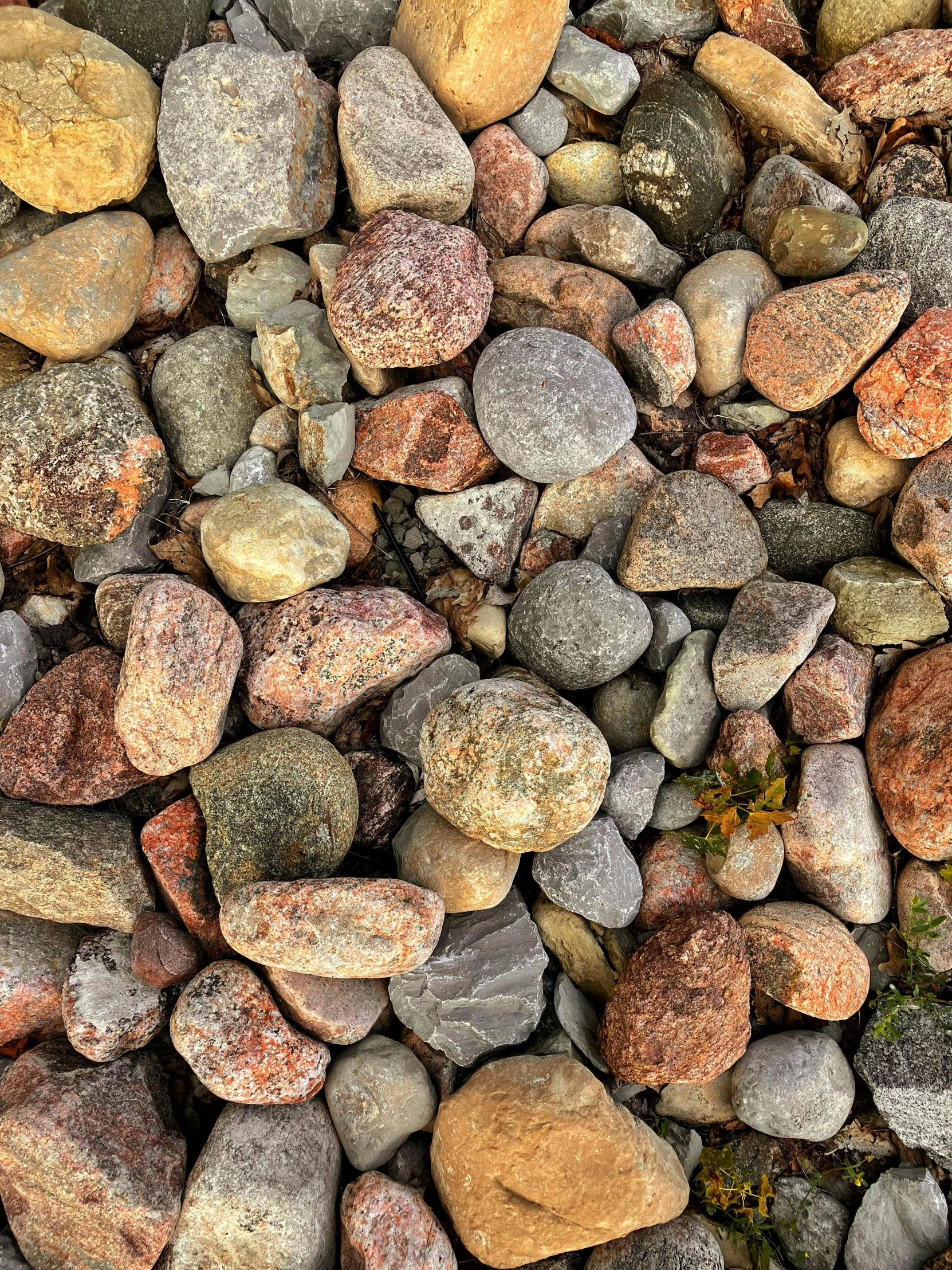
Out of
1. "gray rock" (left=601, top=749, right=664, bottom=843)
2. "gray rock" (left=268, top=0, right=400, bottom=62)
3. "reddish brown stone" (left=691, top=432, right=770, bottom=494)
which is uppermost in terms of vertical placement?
"gray rock" (left=268, top=0, right=400, bottom=62)

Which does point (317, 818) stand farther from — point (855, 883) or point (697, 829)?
point (855, 883)

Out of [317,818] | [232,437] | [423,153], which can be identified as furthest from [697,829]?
[423,153]

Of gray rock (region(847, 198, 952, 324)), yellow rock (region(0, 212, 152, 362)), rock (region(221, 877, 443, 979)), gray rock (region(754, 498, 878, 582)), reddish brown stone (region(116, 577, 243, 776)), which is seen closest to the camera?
rock (region(221, 877, 443, 979))

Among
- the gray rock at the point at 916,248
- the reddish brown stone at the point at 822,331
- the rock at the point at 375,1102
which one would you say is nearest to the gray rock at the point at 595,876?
the rock at the point at 375,1102

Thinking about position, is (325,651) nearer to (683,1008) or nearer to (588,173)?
(683,1008)

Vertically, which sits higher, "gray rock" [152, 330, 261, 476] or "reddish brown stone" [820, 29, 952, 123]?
"reddish brown stone" [820, 29, 952, 123]

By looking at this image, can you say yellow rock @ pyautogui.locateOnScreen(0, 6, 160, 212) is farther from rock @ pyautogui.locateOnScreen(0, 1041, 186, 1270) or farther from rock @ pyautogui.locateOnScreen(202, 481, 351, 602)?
rock @ pyautogui.locateOnScreen(0, 1041, 186, 1270)

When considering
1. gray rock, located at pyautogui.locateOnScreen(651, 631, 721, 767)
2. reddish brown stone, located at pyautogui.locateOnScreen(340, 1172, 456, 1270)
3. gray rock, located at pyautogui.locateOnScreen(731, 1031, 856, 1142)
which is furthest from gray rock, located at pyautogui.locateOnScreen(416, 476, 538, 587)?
reddish brown stone, located at pyautogui.locateOnScreen(340, 1172, 456, 1270)
